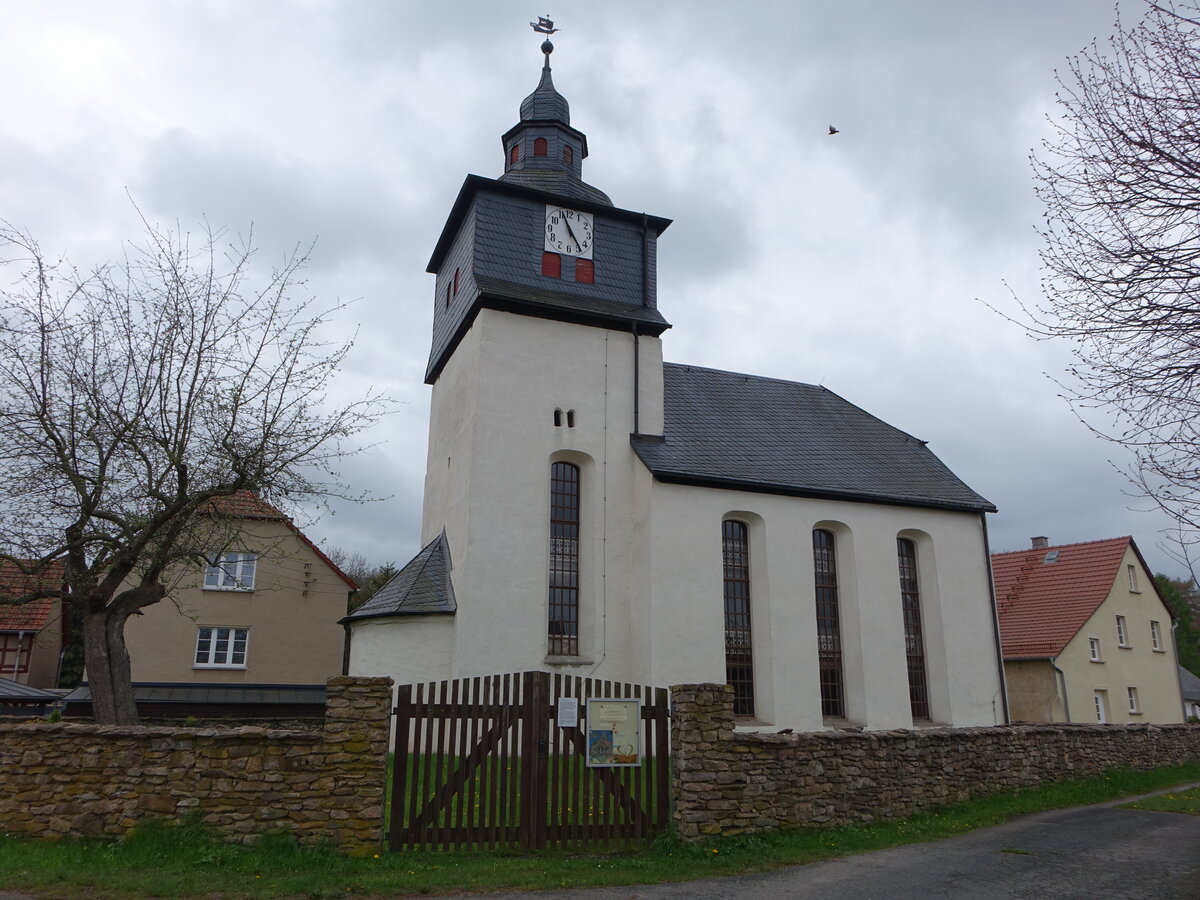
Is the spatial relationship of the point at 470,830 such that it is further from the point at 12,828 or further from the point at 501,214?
the point at 501,214

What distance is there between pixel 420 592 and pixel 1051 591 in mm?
21637

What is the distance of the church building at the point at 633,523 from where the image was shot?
16781 millimetres

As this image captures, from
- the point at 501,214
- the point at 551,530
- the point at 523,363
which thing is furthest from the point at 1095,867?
the point at 501,214

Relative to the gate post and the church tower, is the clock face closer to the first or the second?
the church tower

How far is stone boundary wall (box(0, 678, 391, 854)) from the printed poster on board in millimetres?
2384

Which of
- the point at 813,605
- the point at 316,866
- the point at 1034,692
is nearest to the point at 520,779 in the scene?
the point at 316,866

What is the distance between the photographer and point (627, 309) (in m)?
19.8

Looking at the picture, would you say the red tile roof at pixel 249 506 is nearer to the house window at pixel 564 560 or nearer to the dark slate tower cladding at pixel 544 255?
the house window at pixel 564 560

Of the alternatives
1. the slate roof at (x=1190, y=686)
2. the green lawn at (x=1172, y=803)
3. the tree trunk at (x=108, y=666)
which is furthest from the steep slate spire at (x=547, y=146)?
the slate roof at (x=1190, y=686)

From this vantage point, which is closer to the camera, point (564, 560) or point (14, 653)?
point (564, 560)

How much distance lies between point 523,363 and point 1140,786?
563 inches

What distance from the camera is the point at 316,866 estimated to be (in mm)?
8258

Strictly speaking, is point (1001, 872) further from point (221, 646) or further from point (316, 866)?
point (221, 646)

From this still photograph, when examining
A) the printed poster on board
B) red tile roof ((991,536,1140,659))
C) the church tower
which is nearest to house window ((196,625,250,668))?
the church tower
